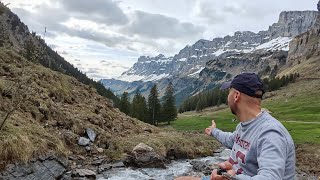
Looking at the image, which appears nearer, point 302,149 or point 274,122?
point 274,122

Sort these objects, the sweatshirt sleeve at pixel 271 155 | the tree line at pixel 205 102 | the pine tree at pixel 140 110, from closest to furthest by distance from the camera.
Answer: the sweatshirt sleeve at pixel 271 155, the pine tree at pixel 140 110, the tree line at pixel 205 102

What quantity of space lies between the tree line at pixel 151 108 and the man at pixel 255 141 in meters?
83.5

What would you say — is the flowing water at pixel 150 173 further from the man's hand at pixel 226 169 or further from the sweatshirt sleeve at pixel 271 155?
the sweatshirt sleeve at pixel 271 155

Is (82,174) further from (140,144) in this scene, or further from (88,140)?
(140,144)

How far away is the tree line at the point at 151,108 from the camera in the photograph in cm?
9056

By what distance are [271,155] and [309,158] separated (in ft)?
119

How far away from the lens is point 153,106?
96.4m

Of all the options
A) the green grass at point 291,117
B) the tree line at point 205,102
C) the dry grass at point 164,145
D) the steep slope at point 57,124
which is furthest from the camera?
the tree line at point 205,102

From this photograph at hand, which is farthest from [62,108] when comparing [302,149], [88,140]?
[302,149]

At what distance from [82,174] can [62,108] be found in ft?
26.5

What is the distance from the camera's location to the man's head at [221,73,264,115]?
455 cm

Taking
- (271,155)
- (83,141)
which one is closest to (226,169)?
(271,155)

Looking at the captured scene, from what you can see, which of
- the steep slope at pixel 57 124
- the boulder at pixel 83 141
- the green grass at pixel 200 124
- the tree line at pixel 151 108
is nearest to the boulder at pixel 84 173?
the steep slope at pixel 57 124

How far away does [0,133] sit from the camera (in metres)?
16.0
